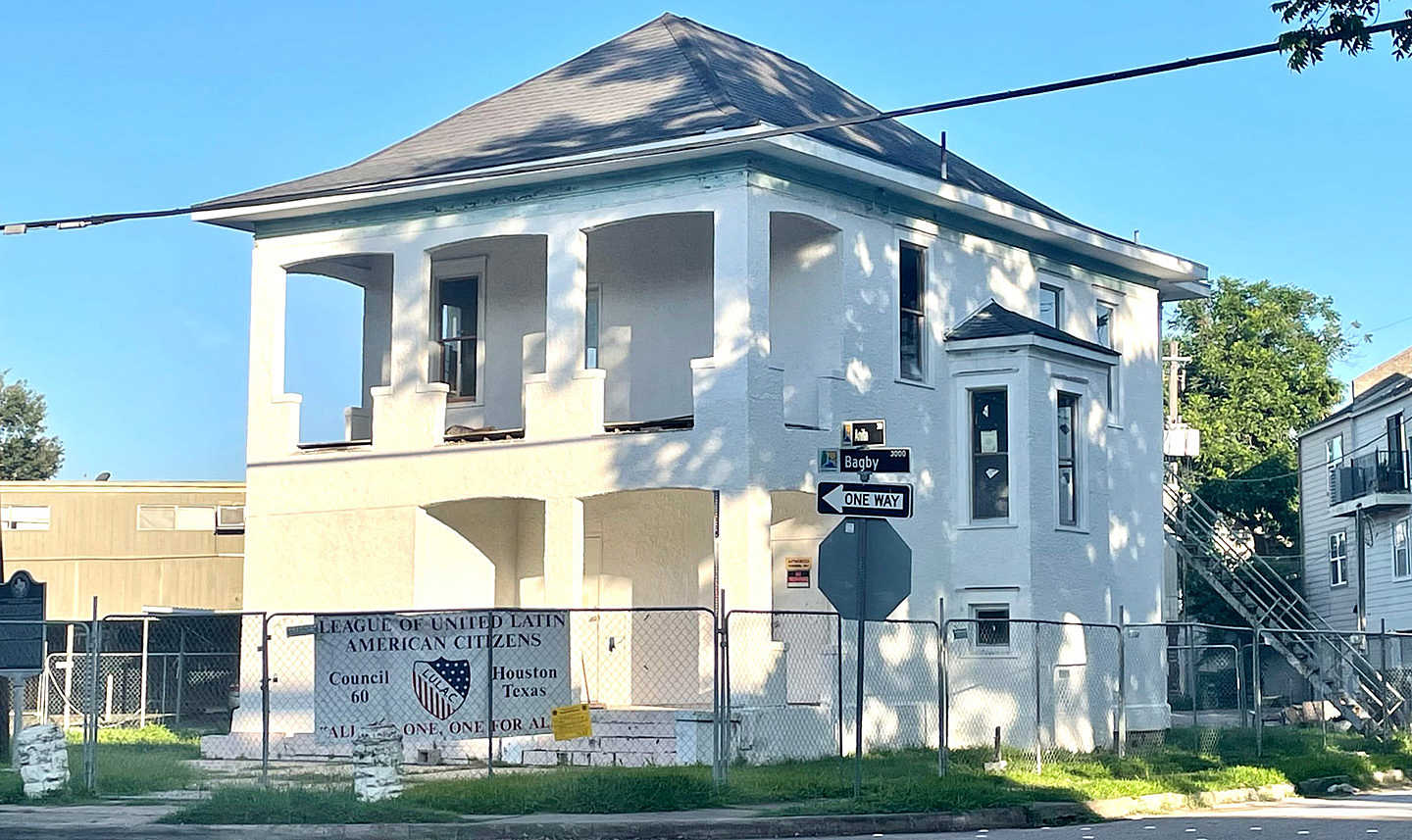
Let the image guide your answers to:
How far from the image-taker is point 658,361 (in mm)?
27406

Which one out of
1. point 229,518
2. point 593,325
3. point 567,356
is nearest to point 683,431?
point 567,356

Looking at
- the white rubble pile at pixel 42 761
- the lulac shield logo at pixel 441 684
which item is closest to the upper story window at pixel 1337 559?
the lulac shield logo at pixel 441 684

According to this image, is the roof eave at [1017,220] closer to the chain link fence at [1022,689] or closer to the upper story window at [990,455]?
the upper story window at [990,455]

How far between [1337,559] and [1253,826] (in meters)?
41.0

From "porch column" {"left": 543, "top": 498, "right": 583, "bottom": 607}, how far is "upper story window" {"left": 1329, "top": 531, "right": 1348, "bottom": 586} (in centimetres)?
3565

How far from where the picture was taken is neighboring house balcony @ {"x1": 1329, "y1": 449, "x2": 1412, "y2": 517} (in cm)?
4950

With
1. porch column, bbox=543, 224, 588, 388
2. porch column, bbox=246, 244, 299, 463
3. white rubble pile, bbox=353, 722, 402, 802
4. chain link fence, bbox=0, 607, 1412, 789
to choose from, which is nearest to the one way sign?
chain link fence, bbox=0, 607, 1412, 789

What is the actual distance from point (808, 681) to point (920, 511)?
11.7 ft

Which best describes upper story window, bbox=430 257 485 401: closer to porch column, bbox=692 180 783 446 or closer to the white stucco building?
the white stucco building

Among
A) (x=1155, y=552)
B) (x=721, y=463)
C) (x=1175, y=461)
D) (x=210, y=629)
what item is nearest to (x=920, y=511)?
(x=721, y=463)

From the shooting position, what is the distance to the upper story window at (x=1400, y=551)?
4984 cm

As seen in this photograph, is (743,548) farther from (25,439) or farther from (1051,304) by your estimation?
(25,439)

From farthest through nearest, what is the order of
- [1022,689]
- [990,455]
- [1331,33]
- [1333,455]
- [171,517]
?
[1333,455], [171,517], [990,455], [1022,689], [1331,33]

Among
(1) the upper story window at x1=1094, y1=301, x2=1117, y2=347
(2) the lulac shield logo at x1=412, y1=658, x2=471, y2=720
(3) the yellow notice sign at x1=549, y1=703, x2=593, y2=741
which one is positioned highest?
(1) the upper story window at x1=1094, y1=301, x2=1117, y2=347
